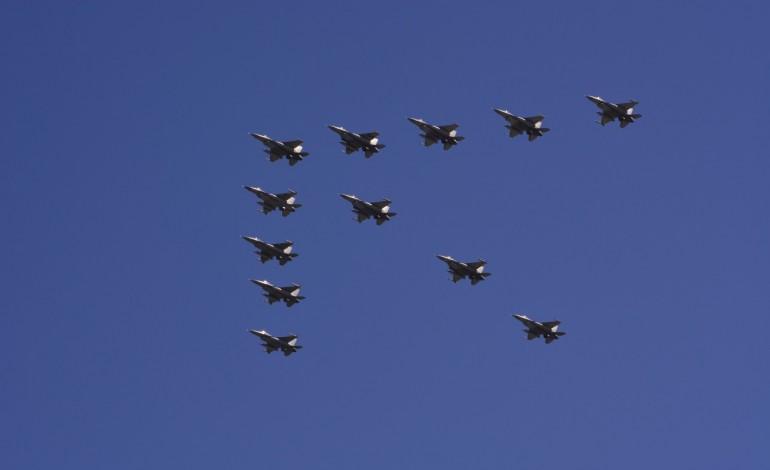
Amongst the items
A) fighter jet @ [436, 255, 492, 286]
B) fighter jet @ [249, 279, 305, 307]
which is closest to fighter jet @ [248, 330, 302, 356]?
fighter jet @ [249, 279, 305, 307]

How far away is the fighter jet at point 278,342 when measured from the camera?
199 metres

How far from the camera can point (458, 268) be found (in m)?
198

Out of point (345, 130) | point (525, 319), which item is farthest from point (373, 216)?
point (525, 319)

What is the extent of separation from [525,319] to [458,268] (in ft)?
35.8

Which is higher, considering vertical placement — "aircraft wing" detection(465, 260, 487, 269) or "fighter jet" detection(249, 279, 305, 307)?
"aircraft wing" detection(465, 260, 487, 269)

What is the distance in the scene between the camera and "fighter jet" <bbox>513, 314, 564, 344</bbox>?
195500 millimetres

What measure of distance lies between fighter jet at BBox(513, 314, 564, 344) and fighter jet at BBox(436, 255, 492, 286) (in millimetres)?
7105

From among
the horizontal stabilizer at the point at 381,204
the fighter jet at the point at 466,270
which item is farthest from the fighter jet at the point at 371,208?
the fighter jet at the point at 466,270

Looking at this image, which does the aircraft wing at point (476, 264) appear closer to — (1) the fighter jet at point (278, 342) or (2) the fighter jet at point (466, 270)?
(2) the fighter jet at point (466, 270)

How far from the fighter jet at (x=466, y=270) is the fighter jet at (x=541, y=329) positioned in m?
7.10

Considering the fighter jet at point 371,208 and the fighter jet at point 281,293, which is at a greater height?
the fighter jet at point 371,208

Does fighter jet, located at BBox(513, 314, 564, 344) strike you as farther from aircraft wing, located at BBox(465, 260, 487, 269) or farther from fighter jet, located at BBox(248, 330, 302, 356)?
fighter jet, located at BBox(248, 330, 302, 356)

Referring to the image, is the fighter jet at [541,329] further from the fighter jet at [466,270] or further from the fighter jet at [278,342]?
the fighter jet at [278,342]

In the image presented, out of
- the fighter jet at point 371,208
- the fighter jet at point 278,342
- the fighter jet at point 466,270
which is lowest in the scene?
the fighter jet at point 278,342
